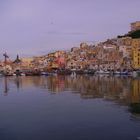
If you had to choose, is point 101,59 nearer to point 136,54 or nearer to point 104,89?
point 136,54

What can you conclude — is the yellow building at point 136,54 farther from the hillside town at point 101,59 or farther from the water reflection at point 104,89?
the water reflection at point 104,89

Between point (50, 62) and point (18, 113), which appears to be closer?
point (18, 113)

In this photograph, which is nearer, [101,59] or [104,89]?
[104,89]

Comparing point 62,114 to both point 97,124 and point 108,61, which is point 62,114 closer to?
point 97,124

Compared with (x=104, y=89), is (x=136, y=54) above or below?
above

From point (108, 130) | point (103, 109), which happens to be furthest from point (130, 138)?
point (103, 109)

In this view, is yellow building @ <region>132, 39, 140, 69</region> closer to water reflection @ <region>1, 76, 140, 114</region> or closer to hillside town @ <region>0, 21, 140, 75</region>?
hillside town @ <region>0, 21, 140, 75</region>

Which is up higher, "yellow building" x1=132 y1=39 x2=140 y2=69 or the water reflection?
"yellow building" x1=132 y1=39 x2=140 y2=69

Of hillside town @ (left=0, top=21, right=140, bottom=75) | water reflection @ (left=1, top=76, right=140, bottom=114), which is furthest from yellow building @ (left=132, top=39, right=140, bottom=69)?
water reflection @ (left=1, top=76, right=140, bottom=114)

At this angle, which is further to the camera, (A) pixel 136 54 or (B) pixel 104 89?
(A) pixel 136 54

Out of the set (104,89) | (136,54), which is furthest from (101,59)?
(104,89)

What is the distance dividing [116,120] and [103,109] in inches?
178

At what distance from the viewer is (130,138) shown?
14.5m

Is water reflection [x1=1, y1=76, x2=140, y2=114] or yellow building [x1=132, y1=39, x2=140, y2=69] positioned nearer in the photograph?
water reflection [x1=1, y1=76, x2=140, y2=114]
